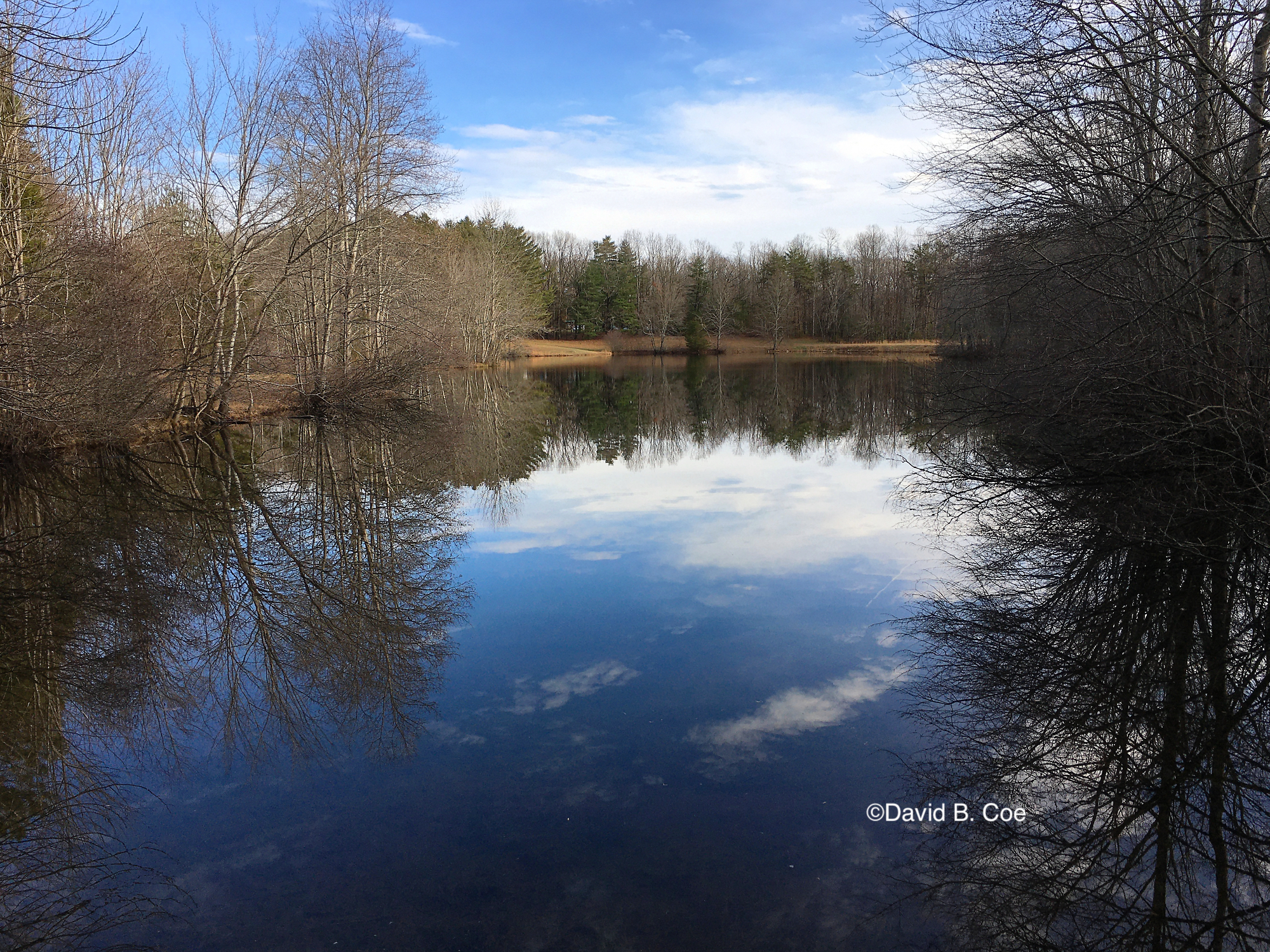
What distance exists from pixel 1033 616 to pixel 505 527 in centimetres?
607

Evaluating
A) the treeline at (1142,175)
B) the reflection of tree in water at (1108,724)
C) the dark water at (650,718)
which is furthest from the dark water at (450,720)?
the treeline at (1142,175)

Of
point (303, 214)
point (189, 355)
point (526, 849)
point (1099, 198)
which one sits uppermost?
point (303, 214)

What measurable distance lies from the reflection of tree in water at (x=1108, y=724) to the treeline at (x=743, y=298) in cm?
6304

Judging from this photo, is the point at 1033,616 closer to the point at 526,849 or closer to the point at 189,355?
the point at 526,849

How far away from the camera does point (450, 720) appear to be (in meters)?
4.66

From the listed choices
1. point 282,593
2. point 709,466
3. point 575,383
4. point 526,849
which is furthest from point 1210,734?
point 575,383

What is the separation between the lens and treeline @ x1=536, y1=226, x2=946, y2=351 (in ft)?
235

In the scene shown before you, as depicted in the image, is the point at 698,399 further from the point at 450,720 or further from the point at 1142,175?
the point at 450,720

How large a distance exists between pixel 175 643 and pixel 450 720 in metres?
2.59

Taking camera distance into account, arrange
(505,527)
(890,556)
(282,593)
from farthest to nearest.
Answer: (505,527) < (890,556) < (282,593)

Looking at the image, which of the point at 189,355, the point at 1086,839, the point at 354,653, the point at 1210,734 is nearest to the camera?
the point at 1086,839

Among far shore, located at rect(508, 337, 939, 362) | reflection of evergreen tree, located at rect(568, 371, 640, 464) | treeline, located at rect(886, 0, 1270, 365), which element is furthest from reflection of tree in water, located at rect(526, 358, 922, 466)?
far shore, located at rect(508, 337, 939, 362)

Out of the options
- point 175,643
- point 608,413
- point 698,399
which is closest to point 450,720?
point 175,643

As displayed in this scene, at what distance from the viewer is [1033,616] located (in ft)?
19.0
